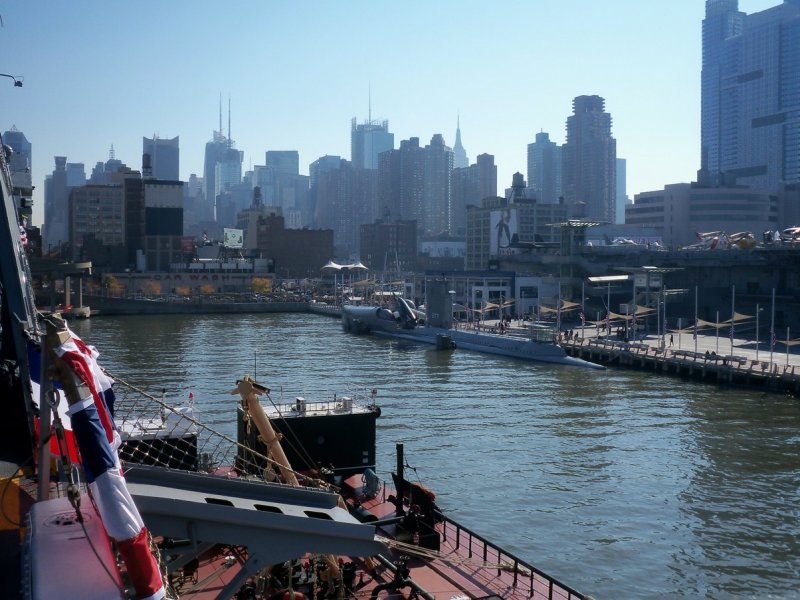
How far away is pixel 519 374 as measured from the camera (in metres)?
53.9

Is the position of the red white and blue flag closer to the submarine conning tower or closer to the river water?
the river water

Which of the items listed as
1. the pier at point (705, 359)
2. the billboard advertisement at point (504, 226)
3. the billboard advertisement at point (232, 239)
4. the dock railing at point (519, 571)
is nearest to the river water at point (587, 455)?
the pier at point (705, 359)

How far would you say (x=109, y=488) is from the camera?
7.35 metres

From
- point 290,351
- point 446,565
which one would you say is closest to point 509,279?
point 290,351

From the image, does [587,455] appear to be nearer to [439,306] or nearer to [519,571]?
[519,571]

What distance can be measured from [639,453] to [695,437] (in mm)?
4022

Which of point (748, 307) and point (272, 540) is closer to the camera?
point (272, 540)

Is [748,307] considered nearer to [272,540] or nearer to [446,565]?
[446,565]

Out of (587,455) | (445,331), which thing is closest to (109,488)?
(587,455)

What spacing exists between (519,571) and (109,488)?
37.0ft

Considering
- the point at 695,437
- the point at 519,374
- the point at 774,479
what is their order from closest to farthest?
the point at 774,479 < the point at 695,437 < the point at 519,374

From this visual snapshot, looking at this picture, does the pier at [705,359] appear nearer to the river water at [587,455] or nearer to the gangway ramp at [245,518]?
the river water at [587,455]

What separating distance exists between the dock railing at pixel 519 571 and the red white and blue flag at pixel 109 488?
9328 mm

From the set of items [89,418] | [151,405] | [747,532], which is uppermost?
[89,418]
